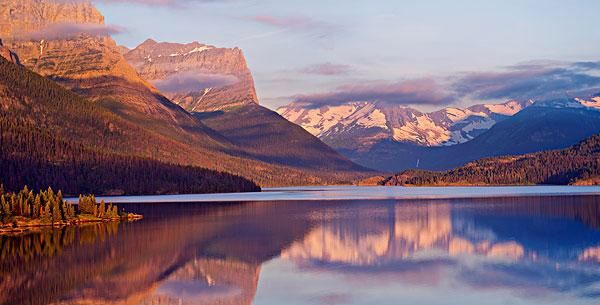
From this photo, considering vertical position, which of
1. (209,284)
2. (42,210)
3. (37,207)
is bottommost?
(209,284)

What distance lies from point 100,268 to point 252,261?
518 inches

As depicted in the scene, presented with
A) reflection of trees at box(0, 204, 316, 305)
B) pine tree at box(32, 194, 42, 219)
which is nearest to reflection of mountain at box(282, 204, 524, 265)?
reflection of trees at box(0, 204, 316, 305)

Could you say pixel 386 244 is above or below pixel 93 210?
below

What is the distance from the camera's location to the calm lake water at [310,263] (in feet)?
174

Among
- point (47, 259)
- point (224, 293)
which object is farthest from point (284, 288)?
point (47, 259)

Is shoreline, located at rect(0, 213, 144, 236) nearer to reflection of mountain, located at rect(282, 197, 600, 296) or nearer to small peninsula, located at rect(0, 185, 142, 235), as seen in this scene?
small peninsula, located at rect(0, 185, 142, 235)

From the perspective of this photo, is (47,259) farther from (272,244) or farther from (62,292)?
(272,244)

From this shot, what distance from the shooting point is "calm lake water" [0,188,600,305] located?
174 feet

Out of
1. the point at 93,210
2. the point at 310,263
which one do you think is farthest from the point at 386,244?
the point at 93,210

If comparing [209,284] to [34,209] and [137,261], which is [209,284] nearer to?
[137,261]

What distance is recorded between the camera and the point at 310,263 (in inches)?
2739

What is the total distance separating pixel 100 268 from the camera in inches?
2586

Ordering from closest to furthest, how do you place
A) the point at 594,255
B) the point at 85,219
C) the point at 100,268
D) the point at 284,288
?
1. the point at 284,288
2. the point at 100,268
3. the point at 594,255
4. the point at 85,219

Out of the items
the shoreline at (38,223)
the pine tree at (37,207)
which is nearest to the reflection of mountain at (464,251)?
the shoreline at (38,223)
